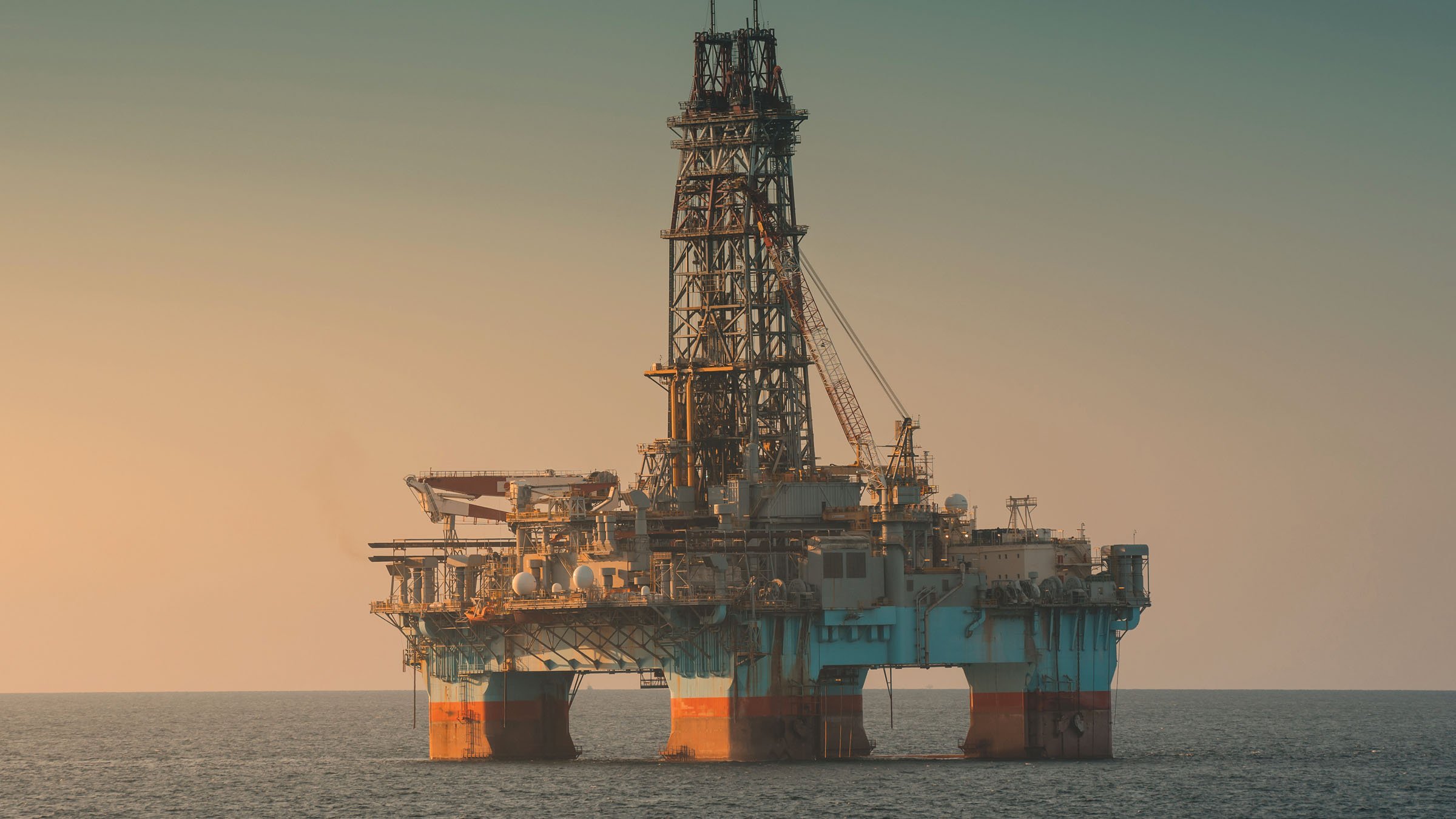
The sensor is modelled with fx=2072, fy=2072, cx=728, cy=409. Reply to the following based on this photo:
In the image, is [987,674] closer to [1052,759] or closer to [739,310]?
[1052,759]

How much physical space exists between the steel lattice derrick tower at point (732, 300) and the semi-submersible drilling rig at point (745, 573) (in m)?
0.12

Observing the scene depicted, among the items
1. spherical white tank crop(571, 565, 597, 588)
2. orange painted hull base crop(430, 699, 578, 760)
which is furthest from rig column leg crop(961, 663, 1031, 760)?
orange painted hull base crop(430, 699, 578, 760)

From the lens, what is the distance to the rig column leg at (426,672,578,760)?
93438 mm

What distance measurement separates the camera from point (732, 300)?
9925 cm

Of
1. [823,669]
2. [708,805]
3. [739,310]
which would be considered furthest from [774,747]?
[739,310]

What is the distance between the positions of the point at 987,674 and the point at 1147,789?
34.4 ft

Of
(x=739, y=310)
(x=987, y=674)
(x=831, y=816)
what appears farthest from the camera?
(x=739, y=310)

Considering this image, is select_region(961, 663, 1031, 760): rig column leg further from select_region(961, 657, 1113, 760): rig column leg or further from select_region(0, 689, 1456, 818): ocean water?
select_region(0, 689, 1456, 818): ocean water

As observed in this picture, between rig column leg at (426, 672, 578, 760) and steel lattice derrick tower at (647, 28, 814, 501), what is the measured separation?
11.2 m

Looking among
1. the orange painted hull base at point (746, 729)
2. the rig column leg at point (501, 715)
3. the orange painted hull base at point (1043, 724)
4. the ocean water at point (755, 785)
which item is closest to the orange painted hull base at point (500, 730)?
the rig column leg at point (501, 715)

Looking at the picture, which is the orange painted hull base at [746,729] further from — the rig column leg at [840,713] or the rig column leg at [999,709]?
the rig column leg at [999,709]

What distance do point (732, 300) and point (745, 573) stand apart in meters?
15.7

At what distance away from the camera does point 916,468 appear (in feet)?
312

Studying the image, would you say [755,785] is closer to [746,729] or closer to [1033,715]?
[746,729]
